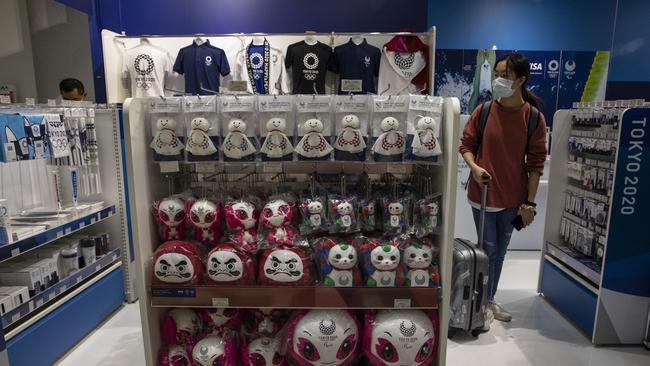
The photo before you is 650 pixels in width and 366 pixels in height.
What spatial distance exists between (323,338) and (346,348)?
130 millimetres

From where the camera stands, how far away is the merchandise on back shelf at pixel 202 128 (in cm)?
174

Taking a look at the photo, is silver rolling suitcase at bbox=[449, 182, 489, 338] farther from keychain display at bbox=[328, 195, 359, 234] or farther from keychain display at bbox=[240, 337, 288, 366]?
keychain display at bbox=[240, 337, 288, 366]

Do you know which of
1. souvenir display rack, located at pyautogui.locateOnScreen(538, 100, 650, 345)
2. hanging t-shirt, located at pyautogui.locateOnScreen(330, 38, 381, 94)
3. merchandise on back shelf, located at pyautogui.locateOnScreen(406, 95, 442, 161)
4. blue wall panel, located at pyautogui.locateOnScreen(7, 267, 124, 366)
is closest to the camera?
merchandise on back shelf, located at pyautogui.locateOnScreen(406, 95, 442, 161)

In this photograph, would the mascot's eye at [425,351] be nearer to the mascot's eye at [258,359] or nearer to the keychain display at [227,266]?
the mascot's eye at [258,359]

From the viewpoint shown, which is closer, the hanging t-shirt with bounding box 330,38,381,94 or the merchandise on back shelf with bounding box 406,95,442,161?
the merchandise on back shelf with bounding box 406,95,442,161

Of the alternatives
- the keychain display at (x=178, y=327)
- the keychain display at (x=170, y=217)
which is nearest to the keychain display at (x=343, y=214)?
the keychain display at (x=170, y=217)

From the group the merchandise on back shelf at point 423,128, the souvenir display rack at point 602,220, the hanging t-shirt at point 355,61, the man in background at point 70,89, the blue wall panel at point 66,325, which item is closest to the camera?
the merchandise on back shelf at point 423,128

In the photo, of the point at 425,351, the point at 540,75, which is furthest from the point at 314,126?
the point at 540,75

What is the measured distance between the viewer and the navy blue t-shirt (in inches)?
136

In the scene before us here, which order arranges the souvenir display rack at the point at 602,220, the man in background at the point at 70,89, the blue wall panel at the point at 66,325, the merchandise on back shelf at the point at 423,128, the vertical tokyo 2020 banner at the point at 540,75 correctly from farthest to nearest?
the vertical tokyo 2020 banner at the point at 540,75, the man in background at the point at 70,89, the souvenir display rack at the point at 602,220, the blue wall panel at the point at 66,325, the merchandise on back shelf at the point at 423,128

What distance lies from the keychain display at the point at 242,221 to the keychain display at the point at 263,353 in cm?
47

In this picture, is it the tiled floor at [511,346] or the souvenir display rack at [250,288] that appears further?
the tiled floor at [511,346]

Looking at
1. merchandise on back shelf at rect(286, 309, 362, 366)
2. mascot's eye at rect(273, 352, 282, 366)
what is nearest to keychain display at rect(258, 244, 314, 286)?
merchandise on back shelf at rect(286, 309, 362, 366)

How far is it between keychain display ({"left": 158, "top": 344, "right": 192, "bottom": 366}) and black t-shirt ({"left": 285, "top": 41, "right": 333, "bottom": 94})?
2.31 metres
